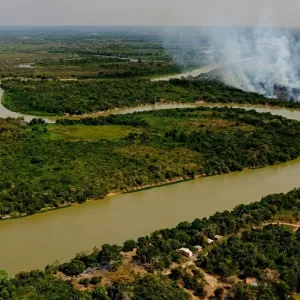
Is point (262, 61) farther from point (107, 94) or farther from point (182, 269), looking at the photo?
point (182, 269)

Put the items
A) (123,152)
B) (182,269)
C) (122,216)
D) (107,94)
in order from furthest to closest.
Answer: (107,94) → (123,152) → (122,216) → (182,269)

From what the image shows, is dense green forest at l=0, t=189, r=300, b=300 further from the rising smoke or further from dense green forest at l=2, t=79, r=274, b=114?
the rising smoke

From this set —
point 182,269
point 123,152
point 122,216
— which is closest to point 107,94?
point 123,152

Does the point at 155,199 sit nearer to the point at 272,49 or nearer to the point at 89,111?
the point at 89,111

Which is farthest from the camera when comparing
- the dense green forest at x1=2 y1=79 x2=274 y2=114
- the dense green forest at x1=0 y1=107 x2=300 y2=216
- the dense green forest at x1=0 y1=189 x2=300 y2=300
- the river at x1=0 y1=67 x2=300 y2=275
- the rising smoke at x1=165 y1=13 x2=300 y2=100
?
the rising smoke at x1=165 y1=13 x2=300 y2=100

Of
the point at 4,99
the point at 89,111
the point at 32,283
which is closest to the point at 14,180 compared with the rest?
the point at 32,283

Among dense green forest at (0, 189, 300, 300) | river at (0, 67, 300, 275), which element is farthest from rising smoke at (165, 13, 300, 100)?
dense green forest at (0, 189, 300, 300)
